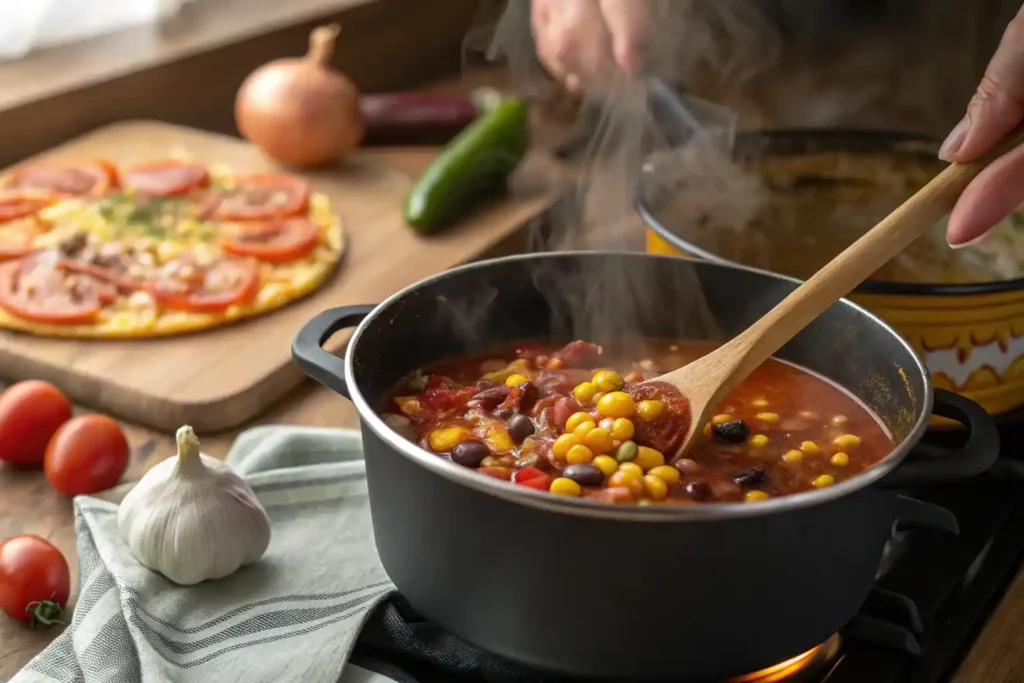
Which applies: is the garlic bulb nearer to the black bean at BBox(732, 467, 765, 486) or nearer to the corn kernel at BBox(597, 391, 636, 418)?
the corn kernel at BBox(597, 391, 636, 418)

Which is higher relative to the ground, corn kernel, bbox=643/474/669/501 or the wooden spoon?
the wooden spoon

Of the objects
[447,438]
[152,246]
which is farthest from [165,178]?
[447,438]

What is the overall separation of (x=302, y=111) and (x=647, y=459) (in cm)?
166

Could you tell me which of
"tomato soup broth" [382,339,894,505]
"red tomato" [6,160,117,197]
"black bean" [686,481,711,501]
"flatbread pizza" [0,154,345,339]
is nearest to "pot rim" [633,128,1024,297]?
"tomato soup broth" [382,339,894,505]

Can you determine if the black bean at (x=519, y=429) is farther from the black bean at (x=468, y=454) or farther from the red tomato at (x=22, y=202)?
the red tomato at (x=22, y=202)

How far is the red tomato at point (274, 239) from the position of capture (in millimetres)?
2215

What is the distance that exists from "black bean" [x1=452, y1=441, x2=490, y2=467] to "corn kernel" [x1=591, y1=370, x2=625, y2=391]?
177 millimetres

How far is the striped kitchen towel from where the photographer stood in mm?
1190

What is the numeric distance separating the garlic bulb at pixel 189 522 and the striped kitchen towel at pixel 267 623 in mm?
29

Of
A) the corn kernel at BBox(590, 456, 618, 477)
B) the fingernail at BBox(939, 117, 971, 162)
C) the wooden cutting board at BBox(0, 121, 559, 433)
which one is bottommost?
the wooden cutting board at BBox(0, 121, 559, 433)

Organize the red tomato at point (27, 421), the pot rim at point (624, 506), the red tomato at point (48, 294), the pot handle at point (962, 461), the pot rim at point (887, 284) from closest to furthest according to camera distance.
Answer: the pot rim at point (624, 506) → the pot handle at point (962, 461) → the pot rim at point (887, 284) → the red tomato at point (27, 421) → the red tomato at point (48, 294)

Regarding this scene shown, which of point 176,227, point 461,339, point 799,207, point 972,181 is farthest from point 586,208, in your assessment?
point 972,181

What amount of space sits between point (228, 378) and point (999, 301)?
1.17m

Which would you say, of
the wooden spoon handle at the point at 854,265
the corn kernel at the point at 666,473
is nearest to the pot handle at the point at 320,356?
the corn kernel at the point at 666,473
